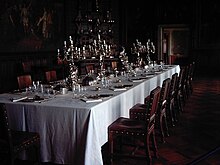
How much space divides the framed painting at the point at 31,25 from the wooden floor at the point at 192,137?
17.5 ft

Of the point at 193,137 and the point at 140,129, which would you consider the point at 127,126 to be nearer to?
the point at 140,129

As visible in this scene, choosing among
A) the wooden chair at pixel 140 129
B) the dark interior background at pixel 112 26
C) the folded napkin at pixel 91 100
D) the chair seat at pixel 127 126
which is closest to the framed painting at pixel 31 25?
the dark interior background at pixel 112 26

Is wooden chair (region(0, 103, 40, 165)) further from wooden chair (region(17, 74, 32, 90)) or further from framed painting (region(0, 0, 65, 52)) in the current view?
framed painting (region(0, 0, 65, 52))

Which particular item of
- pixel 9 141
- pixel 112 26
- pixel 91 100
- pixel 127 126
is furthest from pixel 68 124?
pixel 112 26

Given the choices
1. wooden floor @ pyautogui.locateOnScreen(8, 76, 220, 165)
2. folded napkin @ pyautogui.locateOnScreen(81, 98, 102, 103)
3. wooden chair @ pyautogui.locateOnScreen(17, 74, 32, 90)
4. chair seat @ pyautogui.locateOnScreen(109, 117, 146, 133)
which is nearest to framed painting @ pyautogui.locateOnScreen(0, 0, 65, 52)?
wooden chair @ pyautogui.locateOnScreen(17, 74, 32, 90)

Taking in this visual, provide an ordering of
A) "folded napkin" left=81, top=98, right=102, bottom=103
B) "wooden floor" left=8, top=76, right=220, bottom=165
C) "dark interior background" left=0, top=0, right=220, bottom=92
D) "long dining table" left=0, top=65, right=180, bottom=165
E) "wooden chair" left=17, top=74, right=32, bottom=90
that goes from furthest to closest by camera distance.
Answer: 1. "dark interior background" left=0, top=0, right=220, bottom=92
2. "wooden chair" left=17, top=74, right=32, bottom=90
3. "wooden floor" left=8, top=76, right=220, bottom=165
4. "folded napkin" left=81, top=98, right=102, bottom=103
5. "long dining table" left=0, top=65, right=180, bottom=165

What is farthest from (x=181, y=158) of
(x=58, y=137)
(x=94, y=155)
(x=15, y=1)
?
(x=15, y=1)

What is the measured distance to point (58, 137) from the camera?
136 inches

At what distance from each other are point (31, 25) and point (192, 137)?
690 centimetres

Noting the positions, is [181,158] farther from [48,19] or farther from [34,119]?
[48,19]

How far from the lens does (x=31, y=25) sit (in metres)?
9.91

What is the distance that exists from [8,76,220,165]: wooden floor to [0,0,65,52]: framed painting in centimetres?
534

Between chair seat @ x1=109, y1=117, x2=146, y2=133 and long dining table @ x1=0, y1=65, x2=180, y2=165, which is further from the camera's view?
chair seat @ x1=109, y1=117, x2=146, y2=133

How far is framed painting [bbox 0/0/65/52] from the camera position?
8.79m
